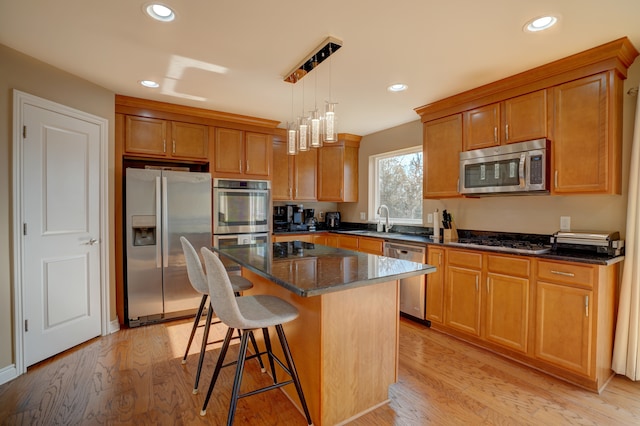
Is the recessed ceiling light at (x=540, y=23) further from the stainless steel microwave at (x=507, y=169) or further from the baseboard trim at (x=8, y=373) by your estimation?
the baseboard trim at (x=8, y=373)

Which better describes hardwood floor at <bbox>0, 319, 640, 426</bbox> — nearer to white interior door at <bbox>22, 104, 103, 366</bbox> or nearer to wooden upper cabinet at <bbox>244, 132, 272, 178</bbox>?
white interior door at <bbox>22, 104, 103, 366</bbox>

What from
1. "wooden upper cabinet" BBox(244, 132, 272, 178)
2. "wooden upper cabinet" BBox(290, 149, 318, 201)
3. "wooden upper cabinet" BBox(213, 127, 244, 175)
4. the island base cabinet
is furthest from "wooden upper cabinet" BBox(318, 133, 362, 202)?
the island base cabinet

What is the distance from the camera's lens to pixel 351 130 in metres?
4.60

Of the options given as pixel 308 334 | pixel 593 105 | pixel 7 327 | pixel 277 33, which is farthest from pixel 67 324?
pixel 593 105

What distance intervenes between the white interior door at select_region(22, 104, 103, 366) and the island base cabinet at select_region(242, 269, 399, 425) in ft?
6.85

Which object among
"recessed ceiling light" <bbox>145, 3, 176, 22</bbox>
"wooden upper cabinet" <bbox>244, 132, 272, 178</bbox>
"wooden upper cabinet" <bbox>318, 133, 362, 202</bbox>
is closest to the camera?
"recessed ceiling light" <bbox>145, 3, 176, 22</bbox>

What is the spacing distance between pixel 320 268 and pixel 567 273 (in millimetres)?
1825

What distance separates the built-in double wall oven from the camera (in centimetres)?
371

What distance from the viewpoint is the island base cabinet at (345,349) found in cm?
167

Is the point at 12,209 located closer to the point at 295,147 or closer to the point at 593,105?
the point at 295,147

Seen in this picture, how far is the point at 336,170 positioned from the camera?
486 centimetres

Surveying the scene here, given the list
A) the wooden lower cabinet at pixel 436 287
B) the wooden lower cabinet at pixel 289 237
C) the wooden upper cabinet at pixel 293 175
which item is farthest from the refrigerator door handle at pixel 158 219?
the wooden lower cabinet at pixel 436 287

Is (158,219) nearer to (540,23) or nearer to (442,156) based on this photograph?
(442,156)

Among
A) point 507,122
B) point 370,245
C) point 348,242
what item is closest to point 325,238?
point 348,242
